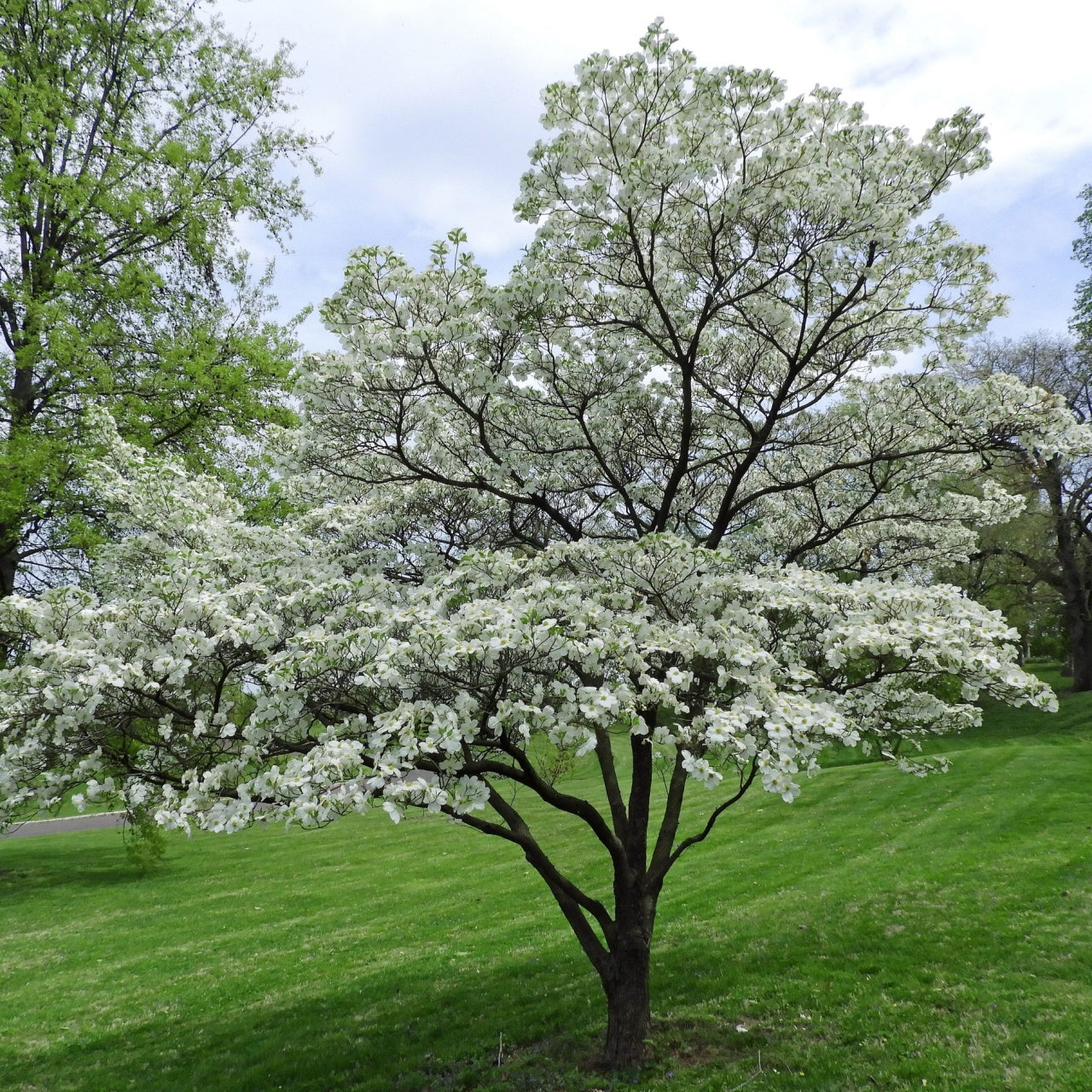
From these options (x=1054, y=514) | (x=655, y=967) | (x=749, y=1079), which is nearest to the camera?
(x=749, y=1079)

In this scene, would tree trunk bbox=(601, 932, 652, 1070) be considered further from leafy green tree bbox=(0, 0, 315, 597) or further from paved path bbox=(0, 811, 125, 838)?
paved path bbox=(0, 811, 125, 838)

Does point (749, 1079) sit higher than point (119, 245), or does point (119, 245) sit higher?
point (119, 245)

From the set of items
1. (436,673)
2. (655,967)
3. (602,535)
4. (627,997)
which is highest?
(602,535)

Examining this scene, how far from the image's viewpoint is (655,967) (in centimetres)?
926

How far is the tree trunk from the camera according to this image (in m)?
7.00

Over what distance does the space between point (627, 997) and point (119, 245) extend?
56.9 ft

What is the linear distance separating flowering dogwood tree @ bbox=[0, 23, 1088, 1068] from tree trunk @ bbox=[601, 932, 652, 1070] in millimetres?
29

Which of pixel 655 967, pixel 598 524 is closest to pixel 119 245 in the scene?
pixel 598 524

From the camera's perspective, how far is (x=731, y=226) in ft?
23.4

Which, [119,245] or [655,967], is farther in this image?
[119,245]

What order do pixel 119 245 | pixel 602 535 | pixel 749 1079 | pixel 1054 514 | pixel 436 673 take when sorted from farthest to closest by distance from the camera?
pixel 1054 514 → pixel 119 245 → pixel 602 535 → pixel 749 1079 → pixel 436 673

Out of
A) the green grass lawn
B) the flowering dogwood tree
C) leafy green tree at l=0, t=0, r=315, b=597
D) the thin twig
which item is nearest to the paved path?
the green grass lawn

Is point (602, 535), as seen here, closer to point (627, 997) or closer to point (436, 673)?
point (436, 673)

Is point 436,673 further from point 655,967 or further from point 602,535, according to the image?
point 655,967
